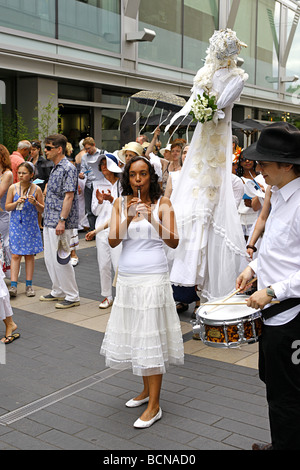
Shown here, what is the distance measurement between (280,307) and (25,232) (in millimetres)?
5217

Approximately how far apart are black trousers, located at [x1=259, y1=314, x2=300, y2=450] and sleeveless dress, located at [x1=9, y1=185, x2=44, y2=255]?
16.6ft

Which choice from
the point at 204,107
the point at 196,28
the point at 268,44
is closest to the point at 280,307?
the point at 204,107

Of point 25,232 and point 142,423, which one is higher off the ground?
point 25,232

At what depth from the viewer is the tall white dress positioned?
19.5ft

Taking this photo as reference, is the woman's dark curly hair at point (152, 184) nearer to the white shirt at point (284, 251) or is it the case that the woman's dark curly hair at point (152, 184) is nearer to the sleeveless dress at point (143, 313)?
the sleeveless dress at point (143, 313)

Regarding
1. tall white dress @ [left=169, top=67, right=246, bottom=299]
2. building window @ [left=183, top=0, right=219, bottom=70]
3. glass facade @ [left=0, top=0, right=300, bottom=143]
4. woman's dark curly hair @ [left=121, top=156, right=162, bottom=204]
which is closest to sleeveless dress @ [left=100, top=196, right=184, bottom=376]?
woman's dark curly hair @ [left=121, top=156, right=162, bottom=204]

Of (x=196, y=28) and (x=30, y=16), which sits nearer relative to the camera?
(x=30, y=16)

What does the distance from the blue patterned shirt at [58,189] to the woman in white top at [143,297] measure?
294 centimetres

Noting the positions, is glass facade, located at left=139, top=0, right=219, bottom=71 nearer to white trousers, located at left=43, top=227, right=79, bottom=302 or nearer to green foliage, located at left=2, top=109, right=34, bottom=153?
green foliage, located at left=2, top=109, right=34, bottom=153

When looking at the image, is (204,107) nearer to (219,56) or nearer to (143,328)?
(219,56)

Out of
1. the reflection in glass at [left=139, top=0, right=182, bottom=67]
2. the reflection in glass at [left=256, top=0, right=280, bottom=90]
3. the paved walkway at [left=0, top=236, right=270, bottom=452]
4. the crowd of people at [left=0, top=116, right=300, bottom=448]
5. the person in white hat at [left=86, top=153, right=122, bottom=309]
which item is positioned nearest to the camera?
the crowd of people at [left=0, top=116, right=300, bottom=448]

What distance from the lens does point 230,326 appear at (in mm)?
3289

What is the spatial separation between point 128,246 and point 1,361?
1.99 m
